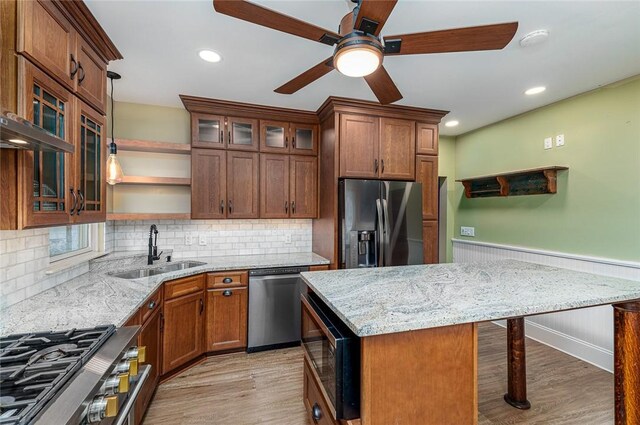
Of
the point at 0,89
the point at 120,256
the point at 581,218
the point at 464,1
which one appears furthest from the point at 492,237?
the point at 0,89

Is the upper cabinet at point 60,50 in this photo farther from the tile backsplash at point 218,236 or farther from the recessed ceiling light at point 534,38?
the recessed ceiling light at point 534,38

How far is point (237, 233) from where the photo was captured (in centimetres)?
349

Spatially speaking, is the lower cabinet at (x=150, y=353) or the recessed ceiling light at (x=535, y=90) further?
the recessed ceiling light at (x=535, y=90)

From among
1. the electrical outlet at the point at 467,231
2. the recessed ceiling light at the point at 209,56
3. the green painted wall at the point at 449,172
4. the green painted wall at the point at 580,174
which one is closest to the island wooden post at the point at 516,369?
the green painted wall at the point at 580,174

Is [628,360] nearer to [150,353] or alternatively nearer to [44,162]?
[150,353]

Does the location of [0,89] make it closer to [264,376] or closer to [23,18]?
[23,18]

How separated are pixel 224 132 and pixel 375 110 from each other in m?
1.69

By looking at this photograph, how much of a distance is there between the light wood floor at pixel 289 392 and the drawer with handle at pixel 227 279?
719mm

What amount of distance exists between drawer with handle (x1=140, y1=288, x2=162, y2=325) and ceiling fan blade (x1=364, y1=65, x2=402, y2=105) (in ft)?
6.72

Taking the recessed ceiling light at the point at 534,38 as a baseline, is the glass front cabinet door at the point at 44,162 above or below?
below

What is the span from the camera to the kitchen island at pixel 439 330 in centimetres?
115

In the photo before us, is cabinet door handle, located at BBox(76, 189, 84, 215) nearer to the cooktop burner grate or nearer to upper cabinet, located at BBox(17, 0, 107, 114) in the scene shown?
upper cabinet, located at BBox(17, 0, 107, 114)

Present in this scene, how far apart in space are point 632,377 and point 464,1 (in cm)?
230

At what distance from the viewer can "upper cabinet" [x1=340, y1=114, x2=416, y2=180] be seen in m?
3.11
